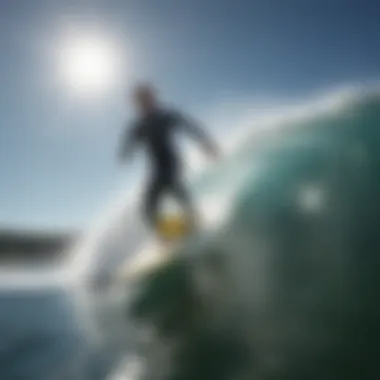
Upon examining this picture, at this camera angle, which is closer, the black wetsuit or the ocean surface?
the ocean surface

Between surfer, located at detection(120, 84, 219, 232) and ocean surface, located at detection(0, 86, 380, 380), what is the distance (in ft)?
0.42

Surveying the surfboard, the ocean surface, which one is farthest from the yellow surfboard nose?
the ocean surface

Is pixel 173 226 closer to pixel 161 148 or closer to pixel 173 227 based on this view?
pixel 173 227

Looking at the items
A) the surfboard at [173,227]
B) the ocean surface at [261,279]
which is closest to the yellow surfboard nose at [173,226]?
the surfboard at [173,227]

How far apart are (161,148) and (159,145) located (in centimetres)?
2

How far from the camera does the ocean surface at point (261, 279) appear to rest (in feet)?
12.0

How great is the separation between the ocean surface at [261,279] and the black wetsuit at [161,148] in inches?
5.6

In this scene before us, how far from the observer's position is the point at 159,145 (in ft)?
13.1

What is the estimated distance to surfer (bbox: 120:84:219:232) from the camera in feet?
12.7

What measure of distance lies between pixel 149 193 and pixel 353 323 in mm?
1492

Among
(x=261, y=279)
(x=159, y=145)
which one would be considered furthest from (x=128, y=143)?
(x=261, y=279)

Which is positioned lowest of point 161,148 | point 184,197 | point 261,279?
point 261,279

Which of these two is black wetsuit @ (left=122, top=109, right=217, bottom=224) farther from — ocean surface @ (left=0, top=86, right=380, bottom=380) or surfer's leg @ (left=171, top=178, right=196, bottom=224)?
ocean surface @ (left=0, top=86, right=380, bottom=380)

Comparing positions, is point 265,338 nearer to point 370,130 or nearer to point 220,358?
point 220,358
